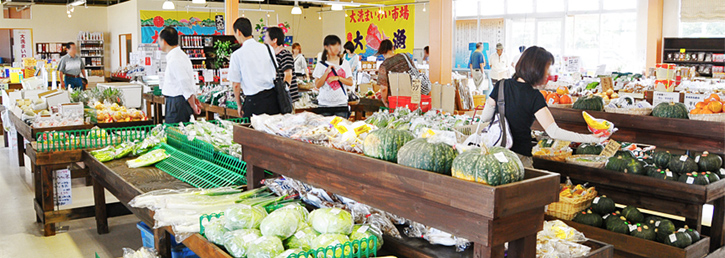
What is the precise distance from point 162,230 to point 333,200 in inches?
36.7

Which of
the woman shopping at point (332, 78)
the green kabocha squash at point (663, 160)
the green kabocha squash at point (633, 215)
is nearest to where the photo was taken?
the green kabocha squash at point (633, 215)

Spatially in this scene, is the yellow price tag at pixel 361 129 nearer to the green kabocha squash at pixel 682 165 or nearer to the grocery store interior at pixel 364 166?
the grocery store interior at pixel 364 166

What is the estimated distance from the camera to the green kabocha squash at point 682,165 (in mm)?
3898

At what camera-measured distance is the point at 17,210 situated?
18.1 feet

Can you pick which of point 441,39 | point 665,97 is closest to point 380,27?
point 441,39

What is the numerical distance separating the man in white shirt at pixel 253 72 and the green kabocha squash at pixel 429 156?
3.08 meters

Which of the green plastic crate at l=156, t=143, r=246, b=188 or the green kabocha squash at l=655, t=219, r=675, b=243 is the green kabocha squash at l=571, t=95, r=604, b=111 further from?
the green plastic crate at l=156, t=143, r=246, b=188

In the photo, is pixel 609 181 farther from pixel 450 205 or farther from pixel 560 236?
pixel 450 205

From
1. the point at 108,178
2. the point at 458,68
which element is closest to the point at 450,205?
the point at 108,178

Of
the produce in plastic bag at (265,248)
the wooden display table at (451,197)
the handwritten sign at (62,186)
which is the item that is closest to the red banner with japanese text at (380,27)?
the handwritten sign at (62,186)

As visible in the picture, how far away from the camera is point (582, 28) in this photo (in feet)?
49.6

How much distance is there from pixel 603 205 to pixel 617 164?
1.07ft

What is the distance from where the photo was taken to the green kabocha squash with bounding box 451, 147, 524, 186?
1892mm

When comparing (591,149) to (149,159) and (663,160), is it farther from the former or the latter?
(149,159)
